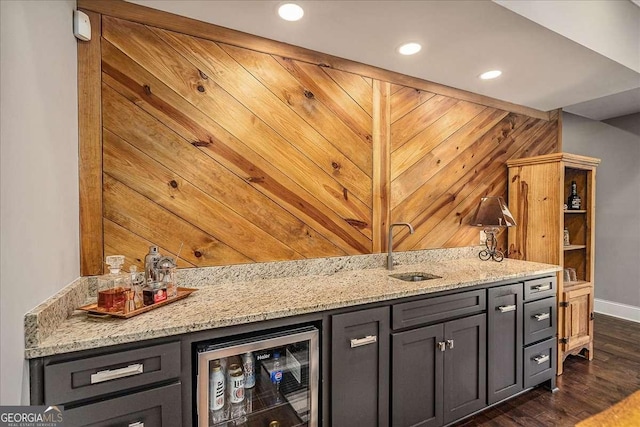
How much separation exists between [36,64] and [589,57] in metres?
3.14

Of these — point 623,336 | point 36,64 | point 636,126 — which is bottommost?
point 623,336

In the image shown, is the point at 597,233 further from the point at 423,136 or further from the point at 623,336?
the point at 423,136

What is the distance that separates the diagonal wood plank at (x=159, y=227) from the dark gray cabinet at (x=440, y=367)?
1.08m

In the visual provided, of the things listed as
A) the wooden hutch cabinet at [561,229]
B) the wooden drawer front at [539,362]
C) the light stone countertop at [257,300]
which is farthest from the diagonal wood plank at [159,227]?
the wooden hutch cabinet at [561,229]

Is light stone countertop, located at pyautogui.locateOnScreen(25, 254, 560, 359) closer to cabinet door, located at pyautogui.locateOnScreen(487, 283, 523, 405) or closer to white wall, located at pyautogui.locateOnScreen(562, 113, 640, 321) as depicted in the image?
cabinet door, located at pyautogui.locateOnScreen(487, 283, 523, 405)

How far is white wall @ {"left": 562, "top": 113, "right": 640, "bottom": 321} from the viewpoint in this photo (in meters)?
3.67

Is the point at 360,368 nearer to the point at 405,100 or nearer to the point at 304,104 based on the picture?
the point at 304,104

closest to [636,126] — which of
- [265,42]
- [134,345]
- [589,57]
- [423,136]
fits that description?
[589,57]

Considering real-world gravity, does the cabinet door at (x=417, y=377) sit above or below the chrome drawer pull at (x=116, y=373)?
below

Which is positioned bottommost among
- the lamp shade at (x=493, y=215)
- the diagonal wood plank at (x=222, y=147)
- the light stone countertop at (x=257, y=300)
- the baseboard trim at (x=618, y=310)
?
the baseboard trim at (x=618, y=310)

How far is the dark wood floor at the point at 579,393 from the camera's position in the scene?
6.63ft

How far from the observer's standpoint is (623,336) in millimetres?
3264

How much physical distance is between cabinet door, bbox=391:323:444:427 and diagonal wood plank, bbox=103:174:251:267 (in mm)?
1091

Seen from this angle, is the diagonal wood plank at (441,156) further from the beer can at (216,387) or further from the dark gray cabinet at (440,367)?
the beer can at (216,387)
